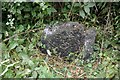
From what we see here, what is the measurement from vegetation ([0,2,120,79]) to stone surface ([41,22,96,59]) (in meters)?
0.08

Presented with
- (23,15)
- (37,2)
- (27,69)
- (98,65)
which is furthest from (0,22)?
(98,65)

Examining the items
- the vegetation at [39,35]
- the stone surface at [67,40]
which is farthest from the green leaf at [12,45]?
the stone surface at [67,40]

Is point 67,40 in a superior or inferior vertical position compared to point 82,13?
inferior

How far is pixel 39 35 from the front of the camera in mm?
2469

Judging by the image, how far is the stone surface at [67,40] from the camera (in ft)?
7.59

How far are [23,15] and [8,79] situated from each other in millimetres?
735

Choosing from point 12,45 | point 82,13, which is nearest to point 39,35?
point 12,45

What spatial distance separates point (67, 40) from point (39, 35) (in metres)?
0.30

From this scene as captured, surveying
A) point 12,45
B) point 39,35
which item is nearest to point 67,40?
point 39,35

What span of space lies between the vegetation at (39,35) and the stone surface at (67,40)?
8 cm

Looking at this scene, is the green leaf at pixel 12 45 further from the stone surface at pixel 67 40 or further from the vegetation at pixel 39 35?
the stone surface at pixel 67 40

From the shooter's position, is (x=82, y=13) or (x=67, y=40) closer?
(x=67, y=40)

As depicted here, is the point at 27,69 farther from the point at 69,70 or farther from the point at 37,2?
the point at 37,2

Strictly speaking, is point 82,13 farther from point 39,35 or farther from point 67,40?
point 39,35
